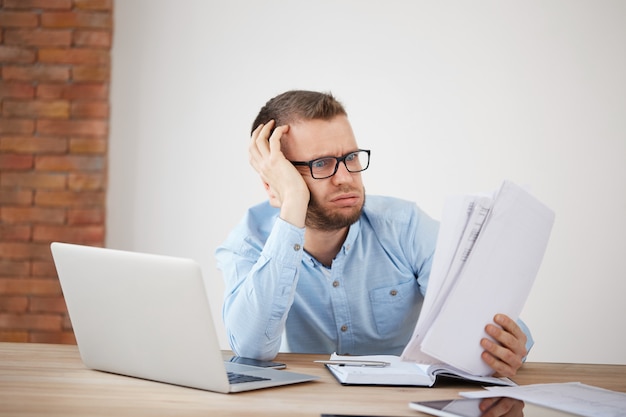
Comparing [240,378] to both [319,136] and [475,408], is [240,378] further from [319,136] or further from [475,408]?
[319,136]

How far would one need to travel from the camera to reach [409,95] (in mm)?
3432

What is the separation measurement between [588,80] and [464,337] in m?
2.53

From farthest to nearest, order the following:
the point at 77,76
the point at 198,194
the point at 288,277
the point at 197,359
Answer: the point at 198,194, the point at 77,76, the point at 288,277, the point at 197,359

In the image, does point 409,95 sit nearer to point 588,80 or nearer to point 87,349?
point 588,80

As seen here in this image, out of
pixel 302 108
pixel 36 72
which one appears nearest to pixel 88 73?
pixel 36 72

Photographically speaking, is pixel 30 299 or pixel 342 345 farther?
pixel 30 299

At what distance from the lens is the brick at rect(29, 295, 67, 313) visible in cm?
318

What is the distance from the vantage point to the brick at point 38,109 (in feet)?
10.4

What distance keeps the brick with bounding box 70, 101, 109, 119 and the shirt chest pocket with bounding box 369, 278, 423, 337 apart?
1.76m

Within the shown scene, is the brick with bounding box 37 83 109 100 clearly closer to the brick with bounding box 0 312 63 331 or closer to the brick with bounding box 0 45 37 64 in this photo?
the brick with bounding box 0 45 37 64

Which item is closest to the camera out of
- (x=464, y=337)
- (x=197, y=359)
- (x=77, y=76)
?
(x=197, y=359)

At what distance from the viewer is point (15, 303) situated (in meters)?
3.19

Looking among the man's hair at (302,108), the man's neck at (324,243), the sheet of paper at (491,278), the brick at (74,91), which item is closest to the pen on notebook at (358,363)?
the sheet of paper at (491,278)

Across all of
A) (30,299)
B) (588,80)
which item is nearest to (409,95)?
(588,80)
